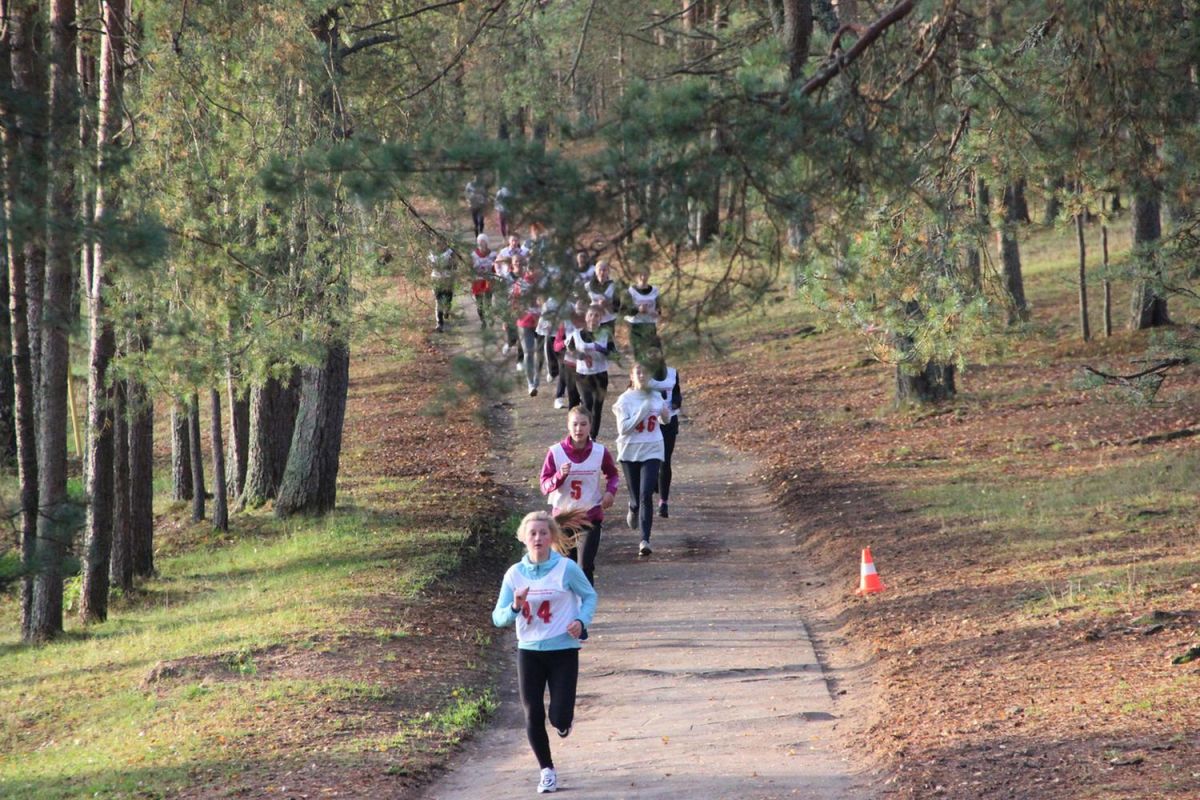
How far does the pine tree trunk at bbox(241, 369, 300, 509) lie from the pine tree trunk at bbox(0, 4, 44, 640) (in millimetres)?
Result: 3726

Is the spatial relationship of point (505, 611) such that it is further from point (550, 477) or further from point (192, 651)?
point (192, 651)

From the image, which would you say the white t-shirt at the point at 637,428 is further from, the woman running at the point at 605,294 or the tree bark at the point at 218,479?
the tree bark at the point at 218,479

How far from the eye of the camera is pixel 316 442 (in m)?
16.8

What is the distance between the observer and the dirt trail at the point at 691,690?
8.25 metres

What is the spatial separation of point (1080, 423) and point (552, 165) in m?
13.9

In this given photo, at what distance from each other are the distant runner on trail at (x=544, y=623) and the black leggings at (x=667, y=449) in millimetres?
5760

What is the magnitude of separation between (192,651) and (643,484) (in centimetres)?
448

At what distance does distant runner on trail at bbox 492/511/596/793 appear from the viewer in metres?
8.02

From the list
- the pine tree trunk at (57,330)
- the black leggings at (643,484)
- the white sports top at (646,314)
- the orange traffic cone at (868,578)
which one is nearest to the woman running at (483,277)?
the white sports top at (646,314)

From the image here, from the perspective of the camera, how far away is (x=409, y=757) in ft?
28.3

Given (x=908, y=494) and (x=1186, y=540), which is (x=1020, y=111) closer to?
(x=1186, y=540)

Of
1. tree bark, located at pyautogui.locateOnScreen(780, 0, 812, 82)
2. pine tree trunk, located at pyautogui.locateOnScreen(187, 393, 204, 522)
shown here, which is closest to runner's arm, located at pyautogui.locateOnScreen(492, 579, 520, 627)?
tree bark, located at pyautogui.locateOnScreen(780, 0, 812, 82)

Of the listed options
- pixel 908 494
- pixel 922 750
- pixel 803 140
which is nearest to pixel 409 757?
pixel 922 750

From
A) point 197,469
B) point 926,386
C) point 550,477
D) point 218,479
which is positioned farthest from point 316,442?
point 926,386
